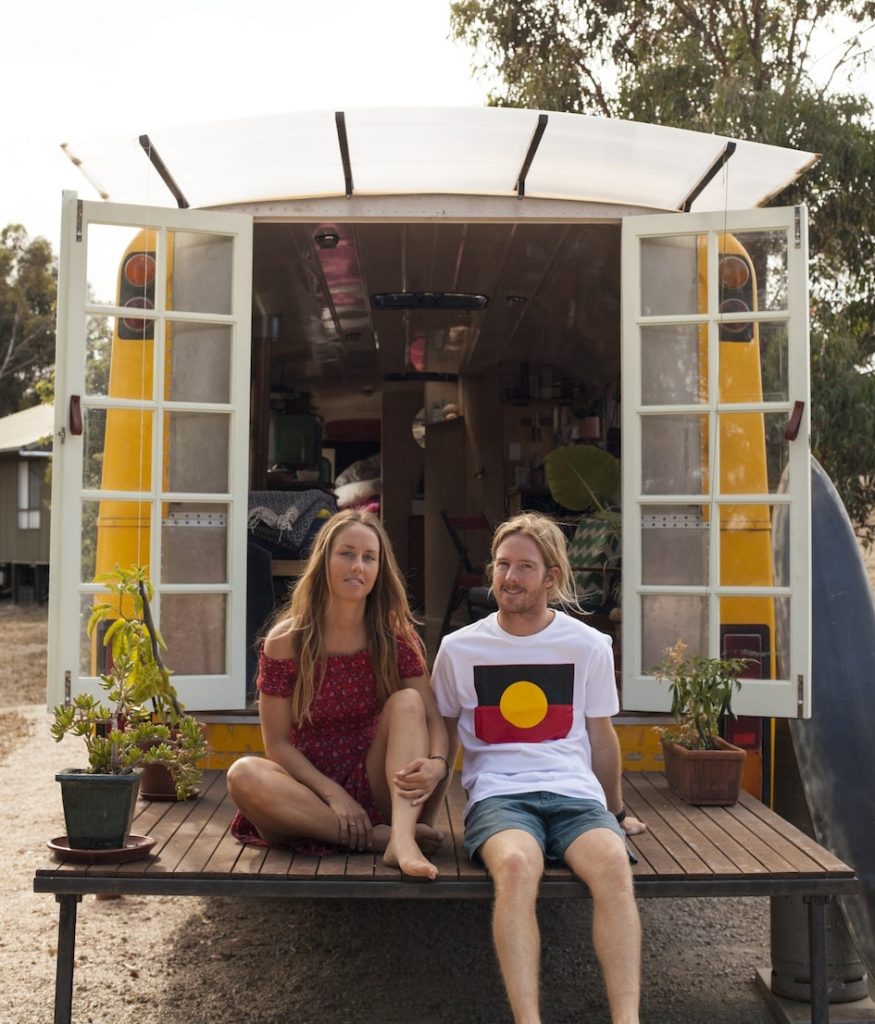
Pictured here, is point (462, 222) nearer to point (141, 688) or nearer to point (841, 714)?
point (141, 688)

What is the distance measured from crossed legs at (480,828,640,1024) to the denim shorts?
0.04 meters

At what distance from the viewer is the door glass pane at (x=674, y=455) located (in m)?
4.25

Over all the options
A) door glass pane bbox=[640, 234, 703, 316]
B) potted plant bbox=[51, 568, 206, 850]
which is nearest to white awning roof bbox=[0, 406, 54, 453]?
potted plant bbox=[51, 568, 206, 850]

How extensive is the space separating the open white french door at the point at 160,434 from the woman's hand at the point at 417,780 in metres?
1.40

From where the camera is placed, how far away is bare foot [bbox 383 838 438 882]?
2764 mm

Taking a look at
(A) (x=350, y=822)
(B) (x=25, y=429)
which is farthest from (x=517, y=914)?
(B) (x=25, y=429)

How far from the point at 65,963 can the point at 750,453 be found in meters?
2.64

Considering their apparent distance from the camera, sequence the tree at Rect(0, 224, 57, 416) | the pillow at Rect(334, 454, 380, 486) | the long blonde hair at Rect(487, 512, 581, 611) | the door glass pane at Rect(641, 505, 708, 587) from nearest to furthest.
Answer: the long blonde hair at Rect(487, 512, 581, 611), the door glass pane at Rect(641, 505, 708, 587), the pillow at Rect(334, 454, 380, 486), the tree at Rect(0, 224, 57, 416)

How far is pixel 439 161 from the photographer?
13.5 feet

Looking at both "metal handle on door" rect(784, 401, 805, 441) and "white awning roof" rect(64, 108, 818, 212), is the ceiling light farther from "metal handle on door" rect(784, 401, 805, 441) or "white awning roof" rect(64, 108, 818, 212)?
"metal handle on door" rect(784, 401, 805, 441)

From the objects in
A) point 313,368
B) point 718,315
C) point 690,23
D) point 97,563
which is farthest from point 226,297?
point 690,23

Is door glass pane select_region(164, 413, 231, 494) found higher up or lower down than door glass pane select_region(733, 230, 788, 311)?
lower down

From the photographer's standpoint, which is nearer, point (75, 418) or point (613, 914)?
point (613, 914)

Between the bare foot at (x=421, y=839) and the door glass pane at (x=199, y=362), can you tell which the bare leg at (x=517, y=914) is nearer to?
the bare foot at (x=421, y=839)
